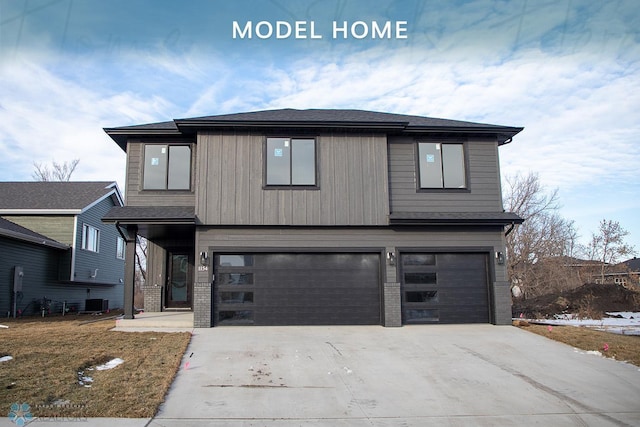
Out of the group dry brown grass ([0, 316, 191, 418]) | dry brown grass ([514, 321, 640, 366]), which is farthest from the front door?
dry brown grass ([514, 321, 640, 366])

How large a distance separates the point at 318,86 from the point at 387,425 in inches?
358

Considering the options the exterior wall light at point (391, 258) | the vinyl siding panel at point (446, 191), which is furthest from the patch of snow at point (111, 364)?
the vinyl siding panel at point (446, 191)

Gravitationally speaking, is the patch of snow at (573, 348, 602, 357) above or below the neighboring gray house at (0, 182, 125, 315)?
below

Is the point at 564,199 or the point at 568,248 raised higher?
the point at 564,199

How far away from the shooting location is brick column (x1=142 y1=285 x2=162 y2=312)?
45.9ft

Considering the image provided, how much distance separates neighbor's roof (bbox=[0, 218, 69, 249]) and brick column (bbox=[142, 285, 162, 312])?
4.72 metres

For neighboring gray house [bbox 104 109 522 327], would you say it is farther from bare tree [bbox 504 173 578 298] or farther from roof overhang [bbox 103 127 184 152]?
bare tree [bbox 504 173 578 298]

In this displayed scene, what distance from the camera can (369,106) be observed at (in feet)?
53.1

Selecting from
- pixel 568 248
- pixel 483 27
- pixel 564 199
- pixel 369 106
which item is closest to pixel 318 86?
pixel 369 106

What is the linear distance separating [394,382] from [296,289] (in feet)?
16.0

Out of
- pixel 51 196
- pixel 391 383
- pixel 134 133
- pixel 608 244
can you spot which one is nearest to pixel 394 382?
pixel 391 383

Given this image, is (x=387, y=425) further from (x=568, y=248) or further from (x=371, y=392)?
(x=568, y=248)

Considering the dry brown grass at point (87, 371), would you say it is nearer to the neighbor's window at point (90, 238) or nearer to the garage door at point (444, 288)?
the garage door at point (444, 288)

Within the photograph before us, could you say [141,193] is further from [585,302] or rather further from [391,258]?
[585,302]
